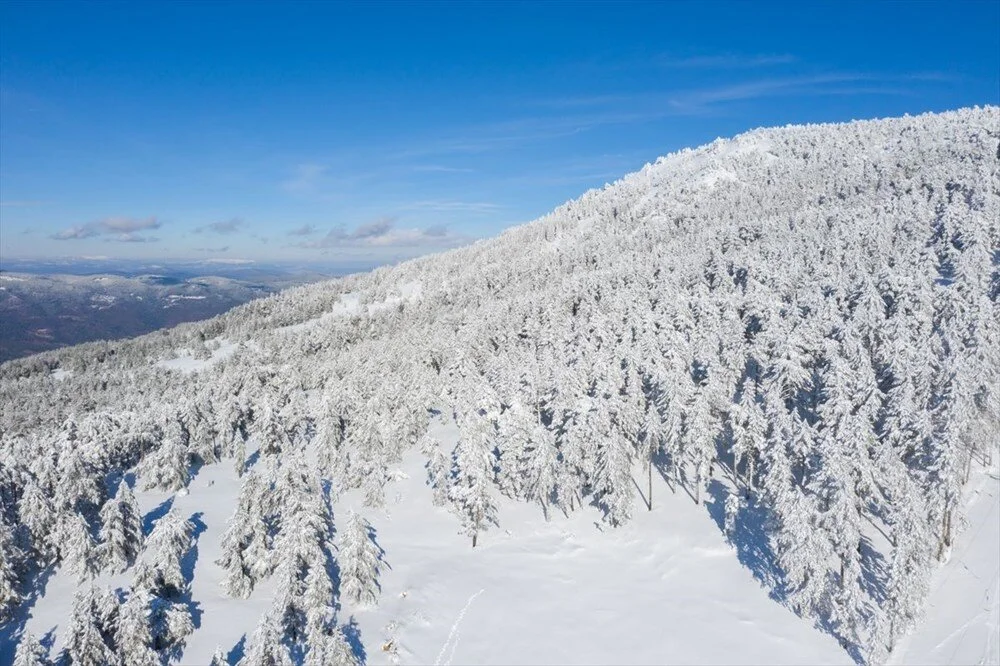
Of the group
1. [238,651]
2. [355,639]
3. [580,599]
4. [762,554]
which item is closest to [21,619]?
[238,651]

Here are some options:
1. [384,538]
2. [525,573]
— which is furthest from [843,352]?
[384,538]

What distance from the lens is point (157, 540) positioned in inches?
1594

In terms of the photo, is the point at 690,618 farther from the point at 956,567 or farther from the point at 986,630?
the point at 956,567

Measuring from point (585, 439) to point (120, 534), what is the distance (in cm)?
4132

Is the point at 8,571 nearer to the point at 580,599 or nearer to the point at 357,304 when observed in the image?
the point at 580,599

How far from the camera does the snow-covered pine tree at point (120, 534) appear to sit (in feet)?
138

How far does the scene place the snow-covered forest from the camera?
34875 millimetres

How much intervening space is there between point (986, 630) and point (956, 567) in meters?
6.78

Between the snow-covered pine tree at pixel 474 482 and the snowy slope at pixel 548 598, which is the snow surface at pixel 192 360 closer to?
the snowy slope at pixel 548 598

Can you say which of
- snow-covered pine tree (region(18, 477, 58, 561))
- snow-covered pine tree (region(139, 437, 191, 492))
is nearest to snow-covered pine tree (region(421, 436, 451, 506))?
snow-covered pine tree (region(139, 437, 191, 492))

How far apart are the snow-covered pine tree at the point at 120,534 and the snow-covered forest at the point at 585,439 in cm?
18

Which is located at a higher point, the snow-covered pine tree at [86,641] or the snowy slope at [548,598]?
the snow-covered pine tree at [86,641]

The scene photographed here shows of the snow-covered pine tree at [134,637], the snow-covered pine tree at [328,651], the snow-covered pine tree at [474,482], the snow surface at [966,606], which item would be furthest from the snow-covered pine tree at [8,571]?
the snow surface at [966,606]

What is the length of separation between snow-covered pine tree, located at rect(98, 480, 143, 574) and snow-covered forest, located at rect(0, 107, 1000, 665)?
0.18 meters
